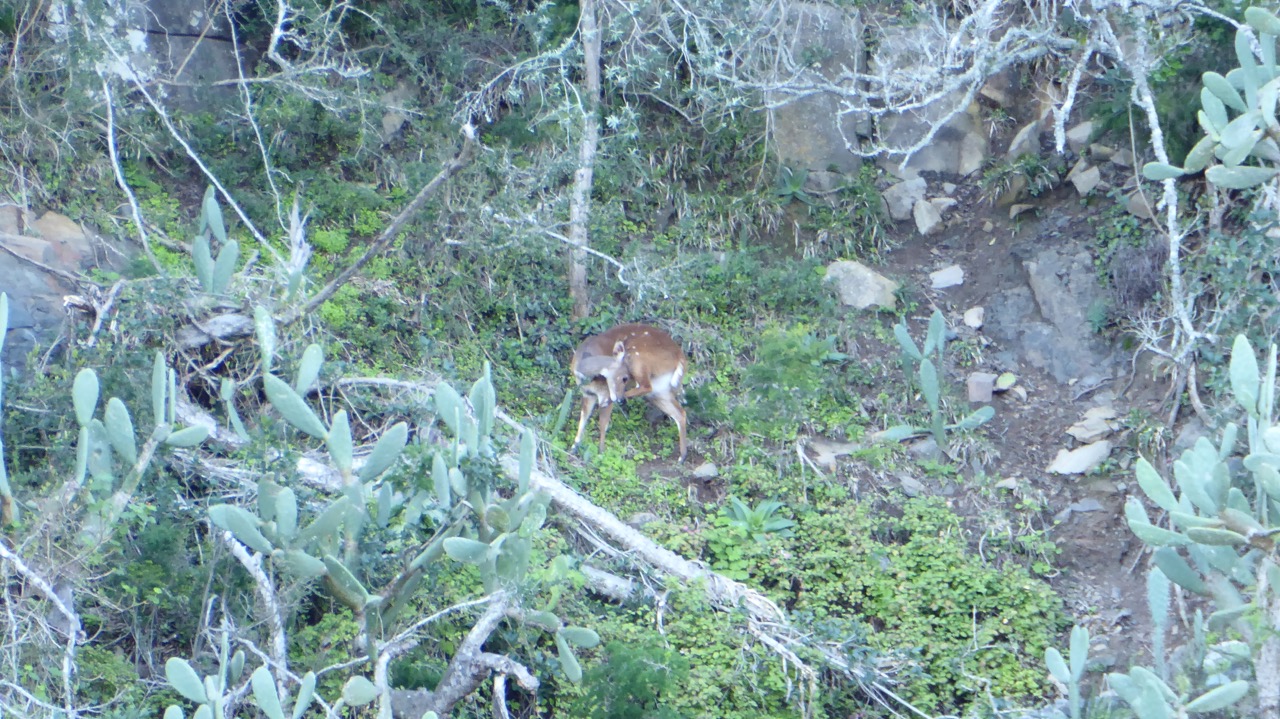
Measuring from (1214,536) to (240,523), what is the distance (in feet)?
11.5

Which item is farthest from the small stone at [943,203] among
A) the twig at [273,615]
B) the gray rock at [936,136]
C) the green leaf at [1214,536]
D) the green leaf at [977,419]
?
the twig at [273,615]

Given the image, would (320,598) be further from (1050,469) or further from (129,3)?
(129,3)

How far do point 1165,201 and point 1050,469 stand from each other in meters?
1.98

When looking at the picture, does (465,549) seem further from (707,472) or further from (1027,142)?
(1027,142)

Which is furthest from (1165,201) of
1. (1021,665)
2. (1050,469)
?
(1021,665)

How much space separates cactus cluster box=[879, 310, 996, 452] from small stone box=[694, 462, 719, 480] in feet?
3.90

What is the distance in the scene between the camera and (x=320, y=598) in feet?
19.7

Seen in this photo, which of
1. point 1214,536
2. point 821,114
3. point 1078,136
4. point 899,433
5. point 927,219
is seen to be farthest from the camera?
point 821,114

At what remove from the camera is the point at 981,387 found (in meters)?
8.28

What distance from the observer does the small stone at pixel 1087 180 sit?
9.19 meters

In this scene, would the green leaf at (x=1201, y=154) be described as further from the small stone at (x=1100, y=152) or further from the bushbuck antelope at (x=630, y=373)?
the small stone at (x=1100, y=152)

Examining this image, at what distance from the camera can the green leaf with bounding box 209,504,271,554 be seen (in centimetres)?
404

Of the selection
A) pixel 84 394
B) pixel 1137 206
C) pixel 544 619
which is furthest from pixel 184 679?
pixel 1137 206

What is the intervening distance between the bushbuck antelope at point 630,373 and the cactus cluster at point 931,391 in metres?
1.49
